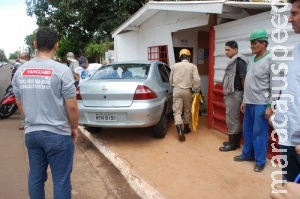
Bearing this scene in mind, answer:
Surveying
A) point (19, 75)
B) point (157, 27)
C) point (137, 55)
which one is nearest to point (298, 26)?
point (19, 75)

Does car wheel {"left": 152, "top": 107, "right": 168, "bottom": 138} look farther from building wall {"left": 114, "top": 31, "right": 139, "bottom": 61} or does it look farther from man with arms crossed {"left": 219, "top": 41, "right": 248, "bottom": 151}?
building wall {"left": 114, "top": 31, "right": 139, "bottom": 61}

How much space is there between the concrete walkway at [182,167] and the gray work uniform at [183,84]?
23.3 inches

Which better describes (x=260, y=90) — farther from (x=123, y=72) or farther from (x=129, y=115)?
(x=123, y=72)

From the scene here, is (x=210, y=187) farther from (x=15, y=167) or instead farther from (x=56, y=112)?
(x=15, y=167)

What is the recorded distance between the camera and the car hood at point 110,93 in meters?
4.88

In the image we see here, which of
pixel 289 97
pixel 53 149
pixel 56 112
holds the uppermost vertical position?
pixel 289 97

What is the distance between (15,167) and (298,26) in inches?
169

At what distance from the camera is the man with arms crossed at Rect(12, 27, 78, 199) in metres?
2.49

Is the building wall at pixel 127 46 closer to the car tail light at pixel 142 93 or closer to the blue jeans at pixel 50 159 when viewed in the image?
the car tail light at pixel 142 93

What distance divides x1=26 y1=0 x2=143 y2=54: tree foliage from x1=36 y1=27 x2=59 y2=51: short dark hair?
10.8m

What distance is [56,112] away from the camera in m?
2.59

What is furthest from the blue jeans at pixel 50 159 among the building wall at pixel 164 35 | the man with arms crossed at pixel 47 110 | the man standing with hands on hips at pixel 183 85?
the building wall at pixel 164 35

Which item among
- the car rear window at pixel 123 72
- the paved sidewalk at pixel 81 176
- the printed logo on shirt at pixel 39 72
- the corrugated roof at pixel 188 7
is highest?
the corrugated roof at pixel 188 7

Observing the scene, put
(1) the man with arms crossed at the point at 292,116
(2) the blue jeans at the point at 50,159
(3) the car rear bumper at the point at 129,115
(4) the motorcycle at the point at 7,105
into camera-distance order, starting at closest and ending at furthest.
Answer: (1) the man with arms crossed at the point at 292,116, (2) the blue jeans at the point at 50,159, (3) the car rear bumper at the point at 129,115, (4) the motorcycle at the point at 7,105
